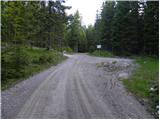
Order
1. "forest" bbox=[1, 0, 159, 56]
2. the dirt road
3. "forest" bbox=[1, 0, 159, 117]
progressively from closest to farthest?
the dirt road → "forest" bbox=[1, 0, 159, 117] → "forest" bbox=[1, 0, 159, 56]

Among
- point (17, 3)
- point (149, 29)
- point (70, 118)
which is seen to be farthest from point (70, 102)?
point (149, 29)

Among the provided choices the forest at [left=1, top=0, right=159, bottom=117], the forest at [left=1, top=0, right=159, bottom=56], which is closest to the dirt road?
the forest at [left=1, top=0, right=159, bottom=117]

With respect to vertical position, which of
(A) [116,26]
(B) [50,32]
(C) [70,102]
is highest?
(A) [116,26]

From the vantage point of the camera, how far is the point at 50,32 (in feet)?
127

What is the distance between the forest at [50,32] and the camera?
18719mm

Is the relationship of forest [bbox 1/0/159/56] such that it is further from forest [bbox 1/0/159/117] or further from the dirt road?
the dirt road

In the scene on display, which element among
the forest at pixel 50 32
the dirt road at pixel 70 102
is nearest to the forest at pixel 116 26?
the forest at pixel 50 32

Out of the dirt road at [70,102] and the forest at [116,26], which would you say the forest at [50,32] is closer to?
the forest at [116,26]

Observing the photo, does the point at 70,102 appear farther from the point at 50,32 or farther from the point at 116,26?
the point at 116,26

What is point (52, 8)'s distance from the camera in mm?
39250

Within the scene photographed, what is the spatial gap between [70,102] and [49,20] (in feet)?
92.2

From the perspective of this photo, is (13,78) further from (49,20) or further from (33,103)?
(49,20)

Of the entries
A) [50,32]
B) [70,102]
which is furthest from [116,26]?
[70,102]

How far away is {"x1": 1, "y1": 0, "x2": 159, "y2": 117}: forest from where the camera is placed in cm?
1872
